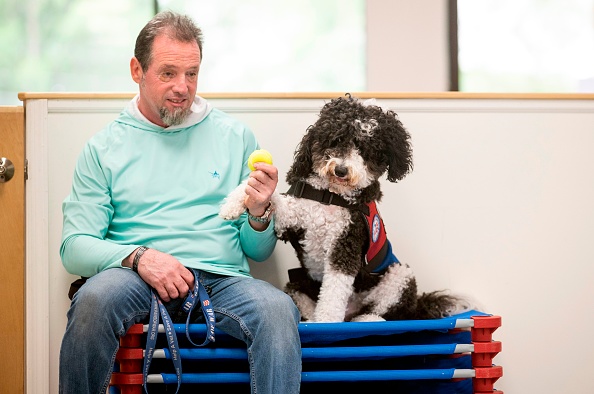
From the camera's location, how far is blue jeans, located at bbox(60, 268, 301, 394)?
1.53 metres

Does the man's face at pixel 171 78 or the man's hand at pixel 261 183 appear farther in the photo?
the man's face at pixel 171 78

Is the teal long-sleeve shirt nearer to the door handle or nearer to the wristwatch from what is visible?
the wristwatch

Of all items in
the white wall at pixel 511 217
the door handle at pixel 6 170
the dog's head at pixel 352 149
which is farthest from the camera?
the white wall at pixel 511 217

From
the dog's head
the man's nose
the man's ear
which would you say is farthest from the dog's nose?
the man's ear

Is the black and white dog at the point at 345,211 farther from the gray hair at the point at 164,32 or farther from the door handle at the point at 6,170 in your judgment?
the door handle at the point at 6,170

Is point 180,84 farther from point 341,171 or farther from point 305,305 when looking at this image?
point 305,305

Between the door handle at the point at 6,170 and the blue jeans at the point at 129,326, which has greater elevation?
the door handle at the point at 6,170

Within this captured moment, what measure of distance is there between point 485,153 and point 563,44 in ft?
4.37

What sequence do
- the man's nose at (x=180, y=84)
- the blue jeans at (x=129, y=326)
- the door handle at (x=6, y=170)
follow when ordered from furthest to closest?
the door handle at (x=6, y=170) → the man's nose at (x=180, y=84) → the blue jeans at (x=129, y=326)

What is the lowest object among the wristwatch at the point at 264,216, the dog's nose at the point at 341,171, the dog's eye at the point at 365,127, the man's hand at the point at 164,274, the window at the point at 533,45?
the man's hand at the point at 164,274

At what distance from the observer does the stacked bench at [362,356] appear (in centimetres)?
167

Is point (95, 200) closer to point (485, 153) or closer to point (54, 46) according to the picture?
point (485, 153)

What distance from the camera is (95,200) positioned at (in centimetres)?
185

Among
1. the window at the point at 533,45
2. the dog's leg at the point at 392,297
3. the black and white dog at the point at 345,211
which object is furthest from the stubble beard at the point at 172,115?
the window at the point at 533,45
